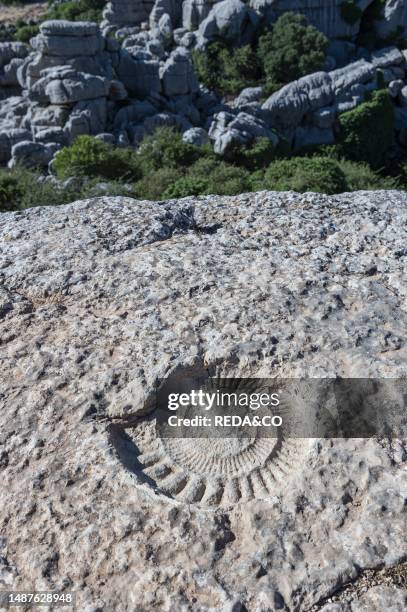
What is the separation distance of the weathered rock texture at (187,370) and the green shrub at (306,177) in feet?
24.8

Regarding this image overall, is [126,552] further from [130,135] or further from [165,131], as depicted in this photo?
[130,135]

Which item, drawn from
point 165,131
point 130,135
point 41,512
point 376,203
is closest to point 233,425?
point 41,512

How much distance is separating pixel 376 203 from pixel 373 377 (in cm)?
186

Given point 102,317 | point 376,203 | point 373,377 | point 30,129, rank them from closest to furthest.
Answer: point 373,377 < point 102,317 < point 376,203 < point 30,129

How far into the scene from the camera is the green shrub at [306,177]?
1123cm

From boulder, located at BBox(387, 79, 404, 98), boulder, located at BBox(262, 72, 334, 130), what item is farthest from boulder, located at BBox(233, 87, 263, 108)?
boulder, located at BBox(387, 79, 404, 98)

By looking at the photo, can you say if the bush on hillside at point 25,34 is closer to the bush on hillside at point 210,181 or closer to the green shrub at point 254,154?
the green shrub at point 254,154

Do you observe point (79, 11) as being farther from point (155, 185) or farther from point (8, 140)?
point (155, 185)

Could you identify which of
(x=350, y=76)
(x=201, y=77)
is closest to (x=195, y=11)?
(x=201, y=77)

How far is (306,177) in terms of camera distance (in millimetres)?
11539

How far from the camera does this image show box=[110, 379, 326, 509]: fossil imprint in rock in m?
2.20

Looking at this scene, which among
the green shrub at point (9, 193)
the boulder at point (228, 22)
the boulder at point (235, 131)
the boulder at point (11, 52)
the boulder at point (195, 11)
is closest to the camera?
the green shrub at point (9, 193)

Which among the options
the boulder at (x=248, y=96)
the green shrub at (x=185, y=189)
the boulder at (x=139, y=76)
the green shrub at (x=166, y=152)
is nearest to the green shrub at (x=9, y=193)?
the green shrub at (x=185, y=189)

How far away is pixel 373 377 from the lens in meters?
2.46
